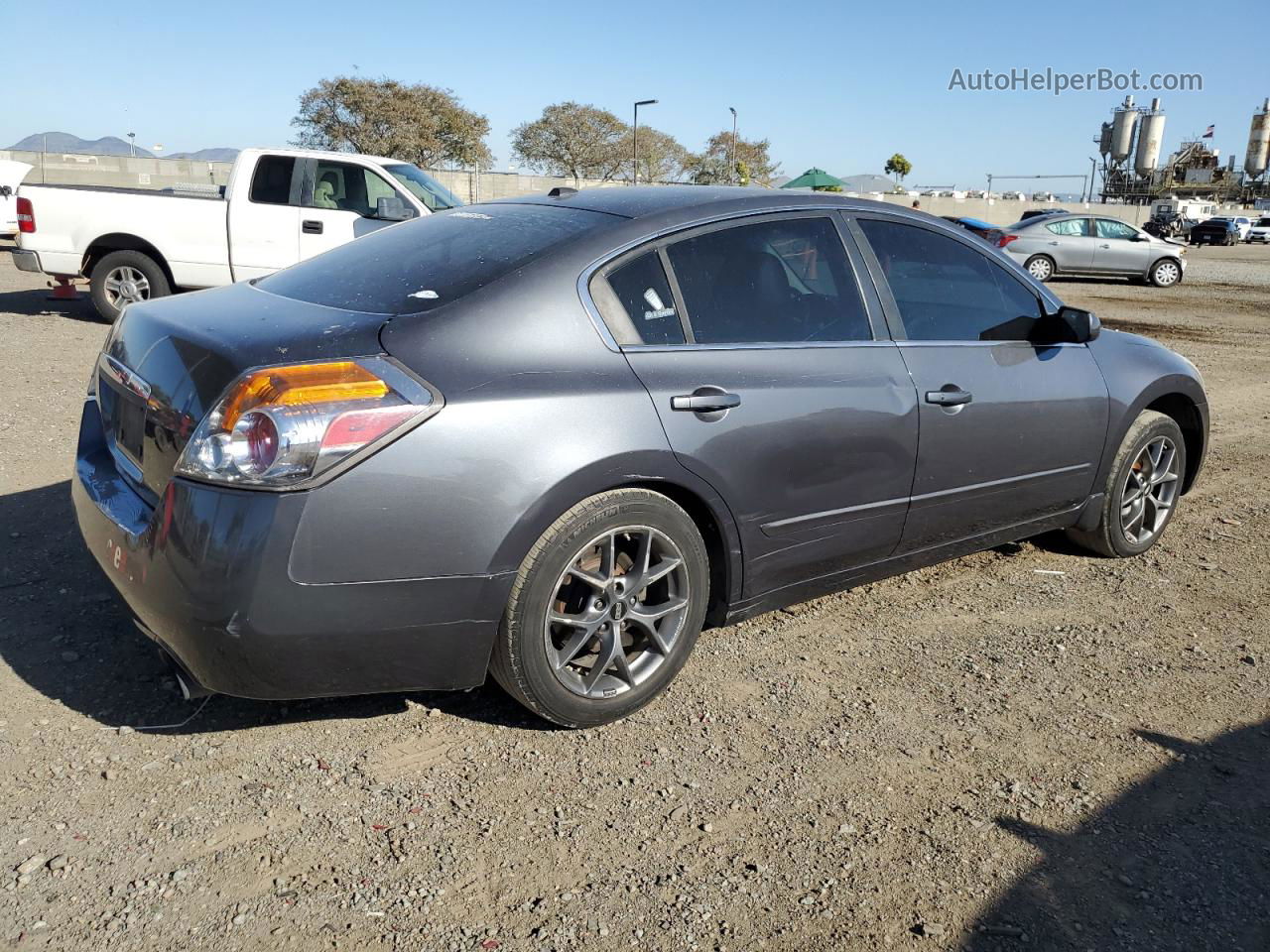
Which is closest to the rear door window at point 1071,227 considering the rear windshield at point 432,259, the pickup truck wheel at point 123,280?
the pickup truck wheel at point 123,280

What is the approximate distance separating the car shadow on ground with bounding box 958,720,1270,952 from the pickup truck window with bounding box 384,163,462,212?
932 centimetres

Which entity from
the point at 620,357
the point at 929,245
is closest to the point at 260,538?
the point at 620,357

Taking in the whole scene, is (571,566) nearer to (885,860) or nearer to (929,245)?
(885,860)

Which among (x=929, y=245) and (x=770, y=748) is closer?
(x=770, y=748)

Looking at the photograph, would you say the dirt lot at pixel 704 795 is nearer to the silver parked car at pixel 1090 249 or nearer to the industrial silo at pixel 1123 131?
the silver parked car at pixel 1090 249

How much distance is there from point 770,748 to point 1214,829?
1208mm

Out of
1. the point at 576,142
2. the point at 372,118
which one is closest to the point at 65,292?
the point at 372,118

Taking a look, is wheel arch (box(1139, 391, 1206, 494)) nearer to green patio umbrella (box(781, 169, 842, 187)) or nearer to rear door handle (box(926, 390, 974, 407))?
rear door handle (box(926, 390, 974, 407))

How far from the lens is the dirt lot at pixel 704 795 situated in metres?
2.41

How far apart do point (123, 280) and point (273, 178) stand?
1891 mm

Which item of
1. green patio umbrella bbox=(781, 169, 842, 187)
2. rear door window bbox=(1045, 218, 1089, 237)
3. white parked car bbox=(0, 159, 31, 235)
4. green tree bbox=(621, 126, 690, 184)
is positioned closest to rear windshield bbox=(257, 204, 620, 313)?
white parked car bbox=(0, 159, 31, 235)

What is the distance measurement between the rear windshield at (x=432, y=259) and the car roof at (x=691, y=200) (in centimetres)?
9

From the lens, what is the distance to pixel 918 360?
12.6 feet

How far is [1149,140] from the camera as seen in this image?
102 m
